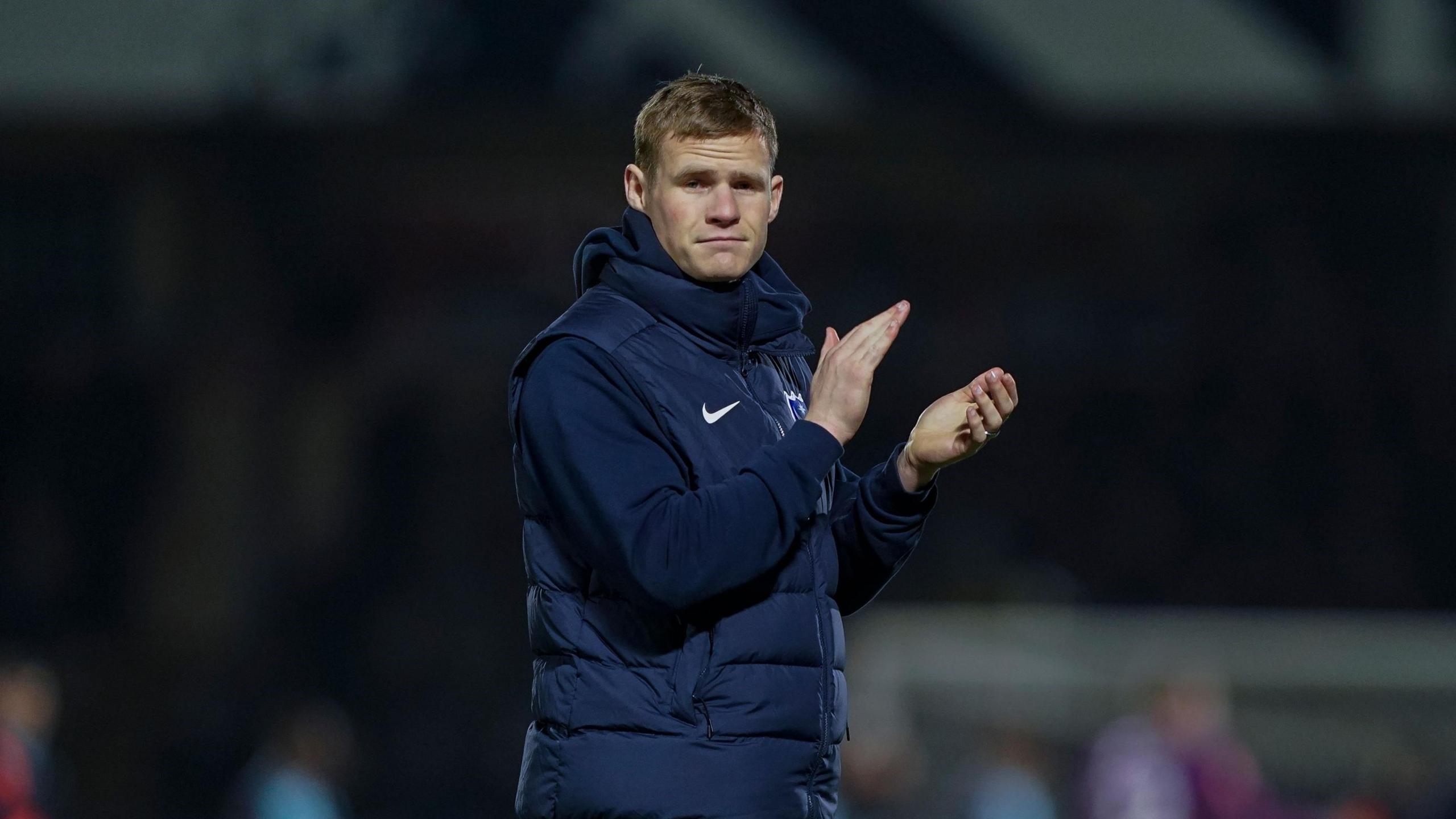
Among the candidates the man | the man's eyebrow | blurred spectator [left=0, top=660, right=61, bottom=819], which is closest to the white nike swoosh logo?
the man

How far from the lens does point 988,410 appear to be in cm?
183

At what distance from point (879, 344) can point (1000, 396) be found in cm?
15

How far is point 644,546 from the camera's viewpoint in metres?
1.65

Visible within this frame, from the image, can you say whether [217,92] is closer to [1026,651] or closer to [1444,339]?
[1026,651]

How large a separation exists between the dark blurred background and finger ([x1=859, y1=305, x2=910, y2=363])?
770 centimetres

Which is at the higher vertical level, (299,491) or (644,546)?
(299,491)

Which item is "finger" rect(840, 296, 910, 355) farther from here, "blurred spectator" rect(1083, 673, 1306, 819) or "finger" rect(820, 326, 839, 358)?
"blurred spectator" rect(1083, 673, 1306, 819)

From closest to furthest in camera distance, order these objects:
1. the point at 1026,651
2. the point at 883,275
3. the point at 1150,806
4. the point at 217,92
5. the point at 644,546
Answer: the point at 644,546, the point at 1150,806, the point at 1026,651, the point at 217,92, the point at 883,275

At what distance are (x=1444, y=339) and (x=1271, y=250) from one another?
1097 millimetres

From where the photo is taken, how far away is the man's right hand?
1.74 meters

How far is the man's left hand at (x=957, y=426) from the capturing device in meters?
1.83

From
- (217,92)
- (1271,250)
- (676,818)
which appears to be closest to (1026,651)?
(1271,250)

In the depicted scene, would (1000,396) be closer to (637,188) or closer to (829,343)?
(829,343)

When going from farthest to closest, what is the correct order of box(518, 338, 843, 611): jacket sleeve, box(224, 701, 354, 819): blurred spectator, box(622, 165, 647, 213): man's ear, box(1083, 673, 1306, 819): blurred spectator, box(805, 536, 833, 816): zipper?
1. box(224, 701, 354, 819): blurred spectator
2. box(1083, 673, 1306, 819): blurred spectator
3. box(622, 165, 647, 213): man's ear
4. box(805, 536, 833, 816): zipper
5. box(518, 338, 843, 611): jacket sleeve
